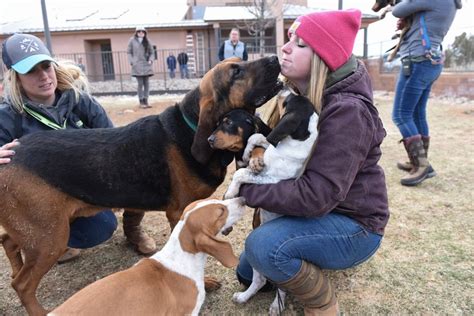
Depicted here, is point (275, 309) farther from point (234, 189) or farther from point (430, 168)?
point (430, 168)

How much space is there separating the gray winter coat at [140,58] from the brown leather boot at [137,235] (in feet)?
32.4

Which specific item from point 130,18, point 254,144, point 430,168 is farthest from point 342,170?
point 130,18

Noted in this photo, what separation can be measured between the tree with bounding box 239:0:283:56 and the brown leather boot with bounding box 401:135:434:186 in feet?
65.9

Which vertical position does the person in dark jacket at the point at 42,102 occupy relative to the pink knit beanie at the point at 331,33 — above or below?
below

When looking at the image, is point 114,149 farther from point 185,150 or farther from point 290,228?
point 290,228

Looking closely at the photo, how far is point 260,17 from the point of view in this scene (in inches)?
963

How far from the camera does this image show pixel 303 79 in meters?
2.50

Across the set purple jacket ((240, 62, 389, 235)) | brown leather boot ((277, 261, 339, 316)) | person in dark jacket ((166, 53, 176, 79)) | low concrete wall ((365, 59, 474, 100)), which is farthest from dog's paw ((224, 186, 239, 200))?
person in dark jacket ((166, 53, 176, 79))

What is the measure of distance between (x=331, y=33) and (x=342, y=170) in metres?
0.78

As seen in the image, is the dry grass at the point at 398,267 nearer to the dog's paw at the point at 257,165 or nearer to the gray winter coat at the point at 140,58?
the dog's paw at the point at 257,165

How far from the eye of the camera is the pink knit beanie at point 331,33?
2.25 m

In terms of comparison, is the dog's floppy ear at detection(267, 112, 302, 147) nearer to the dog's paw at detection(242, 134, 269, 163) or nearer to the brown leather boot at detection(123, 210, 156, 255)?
the dog's paw at detection(242, 134, 269, 163)

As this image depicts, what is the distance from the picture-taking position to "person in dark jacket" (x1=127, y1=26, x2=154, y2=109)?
42.4ft

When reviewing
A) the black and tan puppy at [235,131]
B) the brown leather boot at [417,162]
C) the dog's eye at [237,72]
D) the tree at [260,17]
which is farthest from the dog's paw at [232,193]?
the tree at [260,17]
